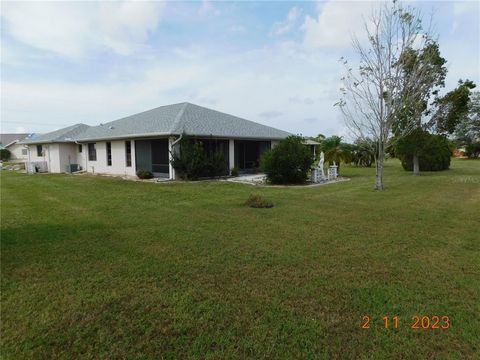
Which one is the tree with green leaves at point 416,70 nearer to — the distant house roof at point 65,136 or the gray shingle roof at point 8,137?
the distant house roof at point 65,136

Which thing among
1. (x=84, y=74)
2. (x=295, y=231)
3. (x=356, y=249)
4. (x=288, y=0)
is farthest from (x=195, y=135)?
(x=356, y=249)

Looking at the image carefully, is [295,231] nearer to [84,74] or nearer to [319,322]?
[319,322]

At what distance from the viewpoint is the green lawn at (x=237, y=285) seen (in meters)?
2.62

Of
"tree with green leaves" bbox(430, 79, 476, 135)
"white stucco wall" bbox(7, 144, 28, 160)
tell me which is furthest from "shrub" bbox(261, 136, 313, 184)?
"white stucco wall" bbox(7, 144, 28, 160)

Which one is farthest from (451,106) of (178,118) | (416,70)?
(178,118)

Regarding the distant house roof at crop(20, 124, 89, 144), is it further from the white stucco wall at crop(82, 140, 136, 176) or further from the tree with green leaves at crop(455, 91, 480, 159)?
the tree with green leaves at crop(455, 91, 480, 159)

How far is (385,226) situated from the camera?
252 inches

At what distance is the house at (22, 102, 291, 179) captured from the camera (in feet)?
55.1

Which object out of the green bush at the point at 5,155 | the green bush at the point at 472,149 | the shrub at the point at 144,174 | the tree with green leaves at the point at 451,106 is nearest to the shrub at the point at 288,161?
the shrub at the point at 144,174

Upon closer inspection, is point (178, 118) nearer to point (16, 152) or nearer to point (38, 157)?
point (38, 157)

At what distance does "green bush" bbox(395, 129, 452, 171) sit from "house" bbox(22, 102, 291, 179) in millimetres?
8343

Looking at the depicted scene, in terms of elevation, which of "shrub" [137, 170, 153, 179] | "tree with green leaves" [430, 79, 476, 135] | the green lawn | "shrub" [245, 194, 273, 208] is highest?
"tree with green leaves" [430, 79, 476, 135]

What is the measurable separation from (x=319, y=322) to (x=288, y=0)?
1308 cm

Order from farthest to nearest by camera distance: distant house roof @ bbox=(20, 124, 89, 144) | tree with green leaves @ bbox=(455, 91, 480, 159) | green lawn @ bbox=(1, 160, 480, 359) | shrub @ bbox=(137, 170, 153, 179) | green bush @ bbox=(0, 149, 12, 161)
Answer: green bush @ bbox=(0, 149, 12, 161) → tree with green leaves @ bbox=(455, 91, 480, 159) → distant house roof @ bbox=(20, 124, 89, 144) → shrub @ bbox=(137, 170, 153, 179) → green lawn @ bbox=(1, 160, 480, 359)
